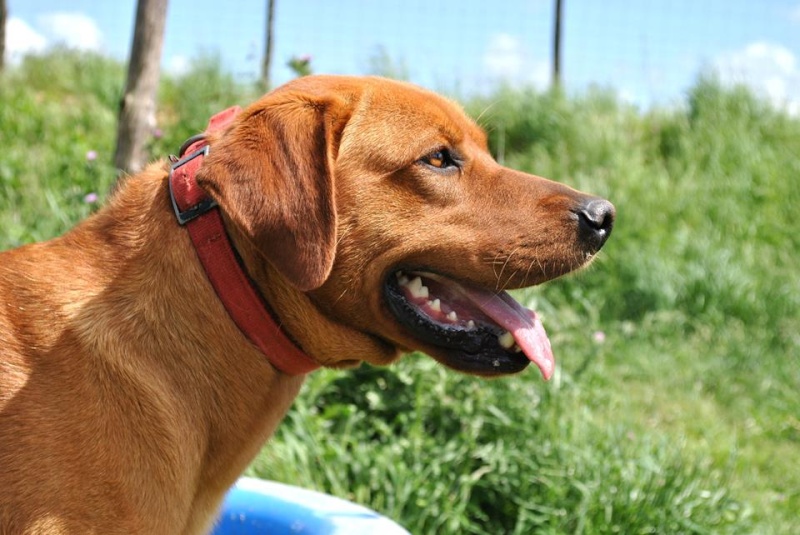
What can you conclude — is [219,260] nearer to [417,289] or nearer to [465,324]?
[417,289]

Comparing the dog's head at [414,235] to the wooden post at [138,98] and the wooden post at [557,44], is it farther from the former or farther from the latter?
the wooden post at [557,44]

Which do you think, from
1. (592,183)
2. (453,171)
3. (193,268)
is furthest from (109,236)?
(592,183)

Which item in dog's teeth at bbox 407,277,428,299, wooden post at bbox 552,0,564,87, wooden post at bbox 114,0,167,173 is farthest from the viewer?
wooden post at bbox 552,0,564,87

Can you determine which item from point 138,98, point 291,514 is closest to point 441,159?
point 291,514

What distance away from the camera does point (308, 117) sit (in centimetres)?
257

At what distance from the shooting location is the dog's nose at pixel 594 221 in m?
2.77

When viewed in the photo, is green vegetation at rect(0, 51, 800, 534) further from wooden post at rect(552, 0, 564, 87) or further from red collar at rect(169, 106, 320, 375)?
red collar at rect(169, 106, 320, 375)

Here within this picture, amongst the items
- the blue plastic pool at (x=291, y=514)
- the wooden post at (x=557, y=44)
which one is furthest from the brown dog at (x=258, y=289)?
the wooden post at (x=557, y=44)

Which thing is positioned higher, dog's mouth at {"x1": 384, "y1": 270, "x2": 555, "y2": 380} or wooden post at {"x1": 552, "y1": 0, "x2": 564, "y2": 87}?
dog's mouth at {"x1": 384, "y1": 270, "x2": 555, "y2": 380}

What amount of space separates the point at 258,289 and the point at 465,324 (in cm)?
66

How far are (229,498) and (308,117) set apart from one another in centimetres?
169

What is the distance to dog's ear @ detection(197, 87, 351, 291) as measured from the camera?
2.35m

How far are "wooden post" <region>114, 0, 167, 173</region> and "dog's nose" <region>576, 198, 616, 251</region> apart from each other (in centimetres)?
344

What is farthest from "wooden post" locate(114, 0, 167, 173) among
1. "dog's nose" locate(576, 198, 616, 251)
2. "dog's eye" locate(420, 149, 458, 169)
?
"dog's nose" locate(576, 198, 616, 251)
